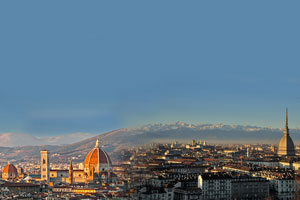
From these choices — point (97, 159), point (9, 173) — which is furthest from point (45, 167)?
point (97, 159)

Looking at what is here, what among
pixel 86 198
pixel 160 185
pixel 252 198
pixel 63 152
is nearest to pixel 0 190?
pixel 86 198

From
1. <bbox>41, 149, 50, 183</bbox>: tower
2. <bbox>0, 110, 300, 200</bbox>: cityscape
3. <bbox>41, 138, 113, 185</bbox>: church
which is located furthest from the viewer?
<bbox>41, 149, 50, 183</bbox>: tower

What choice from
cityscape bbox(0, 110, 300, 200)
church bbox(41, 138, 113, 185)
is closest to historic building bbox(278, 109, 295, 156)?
cityscape bbox(0, 110, 300, 200)

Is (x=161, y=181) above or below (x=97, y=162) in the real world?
above

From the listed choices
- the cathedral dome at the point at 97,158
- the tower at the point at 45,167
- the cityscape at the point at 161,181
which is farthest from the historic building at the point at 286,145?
the tower at the point at 45,167

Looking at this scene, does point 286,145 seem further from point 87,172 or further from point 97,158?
point 87,172

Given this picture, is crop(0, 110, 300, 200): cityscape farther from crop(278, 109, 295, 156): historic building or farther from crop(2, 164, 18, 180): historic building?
crop(278, 109, 295, 156): historic building

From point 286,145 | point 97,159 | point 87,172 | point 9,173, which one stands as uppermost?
point 286,145

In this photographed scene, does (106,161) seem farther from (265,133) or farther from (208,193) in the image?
(208,193)
